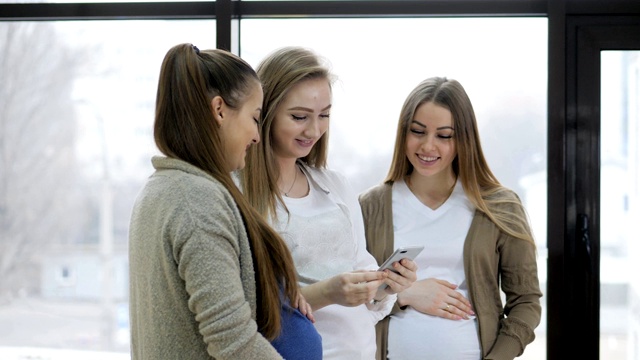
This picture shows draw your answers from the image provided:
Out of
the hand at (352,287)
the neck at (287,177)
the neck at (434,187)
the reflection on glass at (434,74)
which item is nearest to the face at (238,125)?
the hand at (352,287)

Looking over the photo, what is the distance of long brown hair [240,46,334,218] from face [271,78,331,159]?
0.01 meters

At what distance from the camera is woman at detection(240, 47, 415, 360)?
2.00 metres

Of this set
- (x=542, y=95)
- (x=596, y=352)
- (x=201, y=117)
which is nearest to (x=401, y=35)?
(x=542, y=95)

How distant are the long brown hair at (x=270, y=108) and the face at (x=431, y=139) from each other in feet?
1.61

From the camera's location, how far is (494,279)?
243cm

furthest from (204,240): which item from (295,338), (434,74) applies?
(434,74)

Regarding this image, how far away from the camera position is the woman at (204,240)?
1305 millimetres

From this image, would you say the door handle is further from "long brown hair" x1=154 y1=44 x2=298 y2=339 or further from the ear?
the ear

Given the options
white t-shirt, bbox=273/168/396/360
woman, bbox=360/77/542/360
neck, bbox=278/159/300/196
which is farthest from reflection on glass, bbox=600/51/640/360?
neck, bbox=278/159/300/196

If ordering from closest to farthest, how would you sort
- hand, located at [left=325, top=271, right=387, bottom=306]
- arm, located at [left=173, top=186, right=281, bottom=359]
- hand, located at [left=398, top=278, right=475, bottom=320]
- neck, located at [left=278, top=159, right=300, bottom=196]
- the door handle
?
arm, located at [left=173, top=186, right=281, bottom=359] < hand, located at [left=325, top=271, right=387, bottom=306] < neck, located at [left=278, top=159, right=300, bottom=196] < hand, located at [left=398, top=278, right=475, bottom=320] < the door handle

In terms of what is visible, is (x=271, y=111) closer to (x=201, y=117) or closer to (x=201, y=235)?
(x=201, y=117)

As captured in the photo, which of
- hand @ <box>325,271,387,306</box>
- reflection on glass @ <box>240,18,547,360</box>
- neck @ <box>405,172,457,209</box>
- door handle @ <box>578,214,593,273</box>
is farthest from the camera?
reflection on glass @ <box>240,18,547,360</box>

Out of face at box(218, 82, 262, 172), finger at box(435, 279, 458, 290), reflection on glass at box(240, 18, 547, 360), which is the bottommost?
finger at box(435, 279, 458, 290)

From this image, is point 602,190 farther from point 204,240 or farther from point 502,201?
point 204,240
